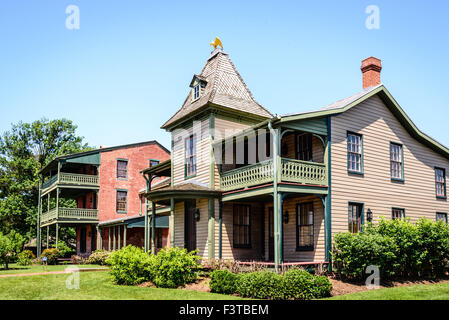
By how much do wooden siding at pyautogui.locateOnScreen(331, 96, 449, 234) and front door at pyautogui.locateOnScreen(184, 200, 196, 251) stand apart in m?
7.01

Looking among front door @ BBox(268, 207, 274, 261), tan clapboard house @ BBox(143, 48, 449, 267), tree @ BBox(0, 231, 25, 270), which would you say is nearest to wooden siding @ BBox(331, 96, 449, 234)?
tan clapboard house @ BBox(143, 48, 449, 267)

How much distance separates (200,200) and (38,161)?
32.4m

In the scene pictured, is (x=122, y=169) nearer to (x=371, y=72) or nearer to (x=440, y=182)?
(x=371, y=72)

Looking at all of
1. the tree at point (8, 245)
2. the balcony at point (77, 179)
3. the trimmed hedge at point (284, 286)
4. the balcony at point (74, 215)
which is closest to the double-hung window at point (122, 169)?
the balcony at point (77, 179)

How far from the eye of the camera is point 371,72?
22.4m

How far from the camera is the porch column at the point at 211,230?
63.7ft

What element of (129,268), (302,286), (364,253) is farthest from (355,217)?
(129,268)

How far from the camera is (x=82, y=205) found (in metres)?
41.7

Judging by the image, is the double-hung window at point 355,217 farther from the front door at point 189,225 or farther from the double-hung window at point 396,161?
the front door at point 189,225

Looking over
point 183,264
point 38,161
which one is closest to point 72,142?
point 38,161

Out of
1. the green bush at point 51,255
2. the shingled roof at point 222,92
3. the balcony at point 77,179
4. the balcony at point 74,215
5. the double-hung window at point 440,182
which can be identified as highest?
the shingled roof at point 222,92

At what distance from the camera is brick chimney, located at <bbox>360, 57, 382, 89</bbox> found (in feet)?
73.3

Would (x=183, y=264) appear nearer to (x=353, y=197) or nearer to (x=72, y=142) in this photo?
(x=353, y=197)

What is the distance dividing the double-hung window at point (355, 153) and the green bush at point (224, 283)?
7.01 meters
